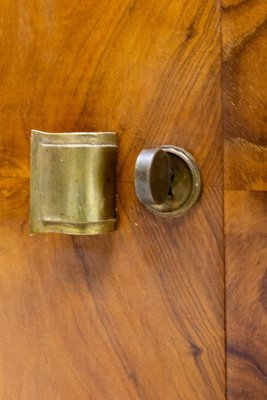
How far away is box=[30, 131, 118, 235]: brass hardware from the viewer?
486 mm

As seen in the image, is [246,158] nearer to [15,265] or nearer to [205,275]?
[205,275]

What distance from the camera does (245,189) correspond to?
469 mm

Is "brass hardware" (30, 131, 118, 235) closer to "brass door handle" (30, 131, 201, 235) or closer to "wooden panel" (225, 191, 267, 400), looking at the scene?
"brass door handle" (30, 131, 201, 235)

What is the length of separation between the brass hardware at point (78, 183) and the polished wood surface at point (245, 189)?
115 millimetres

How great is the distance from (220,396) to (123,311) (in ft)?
0.41

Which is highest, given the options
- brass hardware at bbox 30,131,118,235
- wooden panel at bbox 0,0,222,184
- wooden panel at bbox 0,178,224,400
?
wooden panel at bbox 0,0,222,184

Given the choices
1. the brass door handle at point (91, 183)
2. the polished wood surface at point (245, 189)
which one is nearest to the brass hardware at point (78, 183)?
the brass door handle at point (91, 183)

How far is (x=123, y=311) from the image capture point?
20.2 inches

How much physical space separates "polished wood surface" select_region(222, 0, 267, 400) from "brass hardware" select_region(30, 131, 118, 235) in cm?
12

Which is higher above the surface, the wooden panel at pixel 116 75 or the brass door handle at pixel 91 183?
the wooden panel at pixel 116 75

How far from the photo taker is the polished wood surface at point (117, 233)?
48cm

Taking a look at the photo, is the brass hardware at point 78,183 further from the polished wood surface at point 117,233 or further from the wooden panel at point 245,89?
the wooden panel at point 245,89

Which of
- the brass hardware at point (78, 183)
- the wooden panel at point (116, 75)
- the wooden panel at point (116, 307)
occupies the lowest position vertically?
the wooden panel at point (116, 307)

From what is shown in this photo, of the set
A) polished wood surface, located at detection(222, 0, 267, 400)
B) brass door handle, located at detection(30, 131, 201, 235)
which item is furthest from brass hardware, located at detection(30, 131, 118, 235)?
polished wood surface, located at detection(222, 0, 267, 400)
